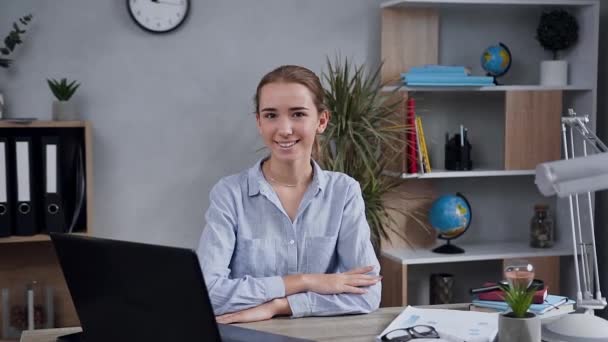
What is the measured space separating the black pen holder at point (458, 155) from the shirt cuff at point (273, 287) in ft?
6.37

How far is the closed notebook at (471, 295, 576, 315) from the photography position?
1897 millimetres

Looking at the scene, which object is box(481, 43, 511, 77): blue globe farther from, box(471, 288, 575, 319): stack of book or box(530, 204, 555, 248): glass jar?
box(471, 288, 575, 319): stack of book

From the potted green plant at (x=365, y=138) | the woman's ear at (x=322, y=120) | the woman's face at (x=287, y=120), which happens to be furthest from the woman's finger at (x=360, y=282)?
the potted green plant at (x=365, y=138)

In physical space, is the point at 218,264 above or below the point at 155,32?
below

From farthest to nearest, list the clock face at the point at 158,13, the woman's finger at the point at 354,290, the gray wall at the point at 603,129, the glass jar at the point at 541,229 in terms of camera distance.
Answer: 1. the gray wall at the point at 603,129
2. the glass jar at the point at 541,229
3. the clock face at the point at 158,13
4. the woman's finger at the point at 354,290

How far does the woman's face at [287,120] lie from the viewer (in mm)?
2207

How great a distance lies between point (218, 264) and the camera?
208 cm

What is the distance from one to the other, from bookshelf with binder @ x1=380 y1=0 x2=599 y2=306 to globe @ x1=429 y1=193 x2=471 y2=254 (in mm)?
104

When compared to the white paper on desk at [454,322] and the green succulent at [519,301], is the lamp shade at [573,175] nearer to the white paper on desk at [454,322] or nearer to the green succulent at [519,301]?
the green succulent at [519,301]

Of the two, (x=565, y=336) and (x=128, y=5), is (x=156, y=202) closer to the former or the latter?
(x=128, y=5)

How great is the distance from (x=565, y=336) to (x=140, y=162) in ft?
7.83

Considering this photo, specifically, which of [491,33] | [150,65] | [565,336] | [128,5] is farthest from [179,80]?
[565,336]

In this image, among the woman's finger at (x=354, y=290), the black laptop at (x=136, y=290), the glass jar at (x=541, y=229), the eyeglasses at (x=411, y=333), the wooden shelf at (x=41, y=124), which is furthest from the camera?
the glass jar at (x=541, y=229)

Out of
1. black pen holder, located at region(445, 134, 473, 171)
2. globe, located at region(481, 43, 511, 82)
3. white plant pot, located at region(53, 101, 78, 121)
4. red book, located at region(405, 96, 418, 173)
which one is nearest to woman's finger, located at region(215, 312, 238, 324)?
white plant pot, located at region(53, 101, 78, 121)
